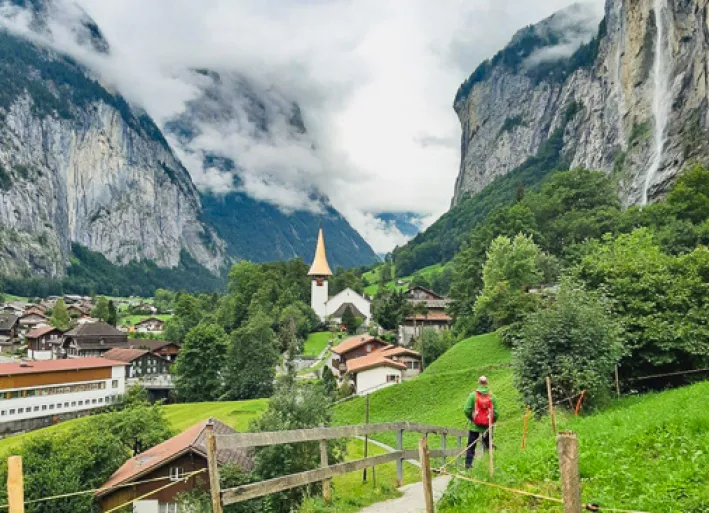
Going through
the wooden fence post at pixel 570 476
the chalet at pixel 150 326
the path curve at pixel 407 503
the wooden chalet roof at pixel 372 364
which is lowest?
the wooden chalet roof at pixel 372 364

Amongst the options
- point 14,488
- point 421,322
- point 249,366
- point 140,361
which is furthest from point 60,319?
point 14,488

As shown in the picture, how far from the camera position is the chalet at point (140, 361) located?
2901 inches

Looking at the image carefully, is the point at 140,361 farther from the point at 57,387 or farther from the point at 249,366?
the point at 249,366

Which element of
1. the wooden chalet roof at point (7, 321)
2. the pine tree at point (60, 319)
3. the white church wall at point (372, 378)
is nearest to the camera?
the white church wall at point (372, 378)

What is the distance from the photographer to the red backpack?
11344 mm

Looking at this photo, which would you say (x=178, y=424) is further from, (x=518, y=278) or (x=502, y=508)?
(x=502, y=508)

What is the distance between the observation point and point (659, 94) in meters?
76.7

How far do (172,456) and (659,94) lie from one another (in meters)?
80.5

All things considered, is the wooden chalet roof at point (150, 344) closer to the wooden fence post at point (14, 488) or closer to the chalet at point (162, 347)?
the chalet at point (162, 347)

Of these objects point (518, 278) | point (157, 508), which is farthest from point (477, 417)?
point (518, 278)

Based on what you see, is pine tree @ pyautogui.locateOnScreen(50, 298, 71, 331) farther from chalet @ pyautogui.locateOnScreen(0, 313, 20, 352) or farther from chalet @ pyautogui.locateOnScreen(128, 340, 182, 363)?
chalet @ pyautogui.locateOnScreen(128, 340, 182, 363)

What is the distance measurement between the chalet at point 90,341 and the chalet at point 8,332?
2228 cm

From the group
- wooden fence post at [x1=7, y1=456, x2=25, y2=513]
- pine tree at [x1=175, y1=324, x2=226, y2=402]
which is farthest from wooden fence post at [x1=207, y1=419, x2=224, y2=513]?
pine tree at [x1=175, y1=324, x2=226, y2=402]

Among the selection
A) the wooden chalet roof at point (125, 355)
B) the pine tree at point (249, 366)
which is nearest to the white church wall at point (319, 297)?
the wooden chalet roof at point (125, 355)
